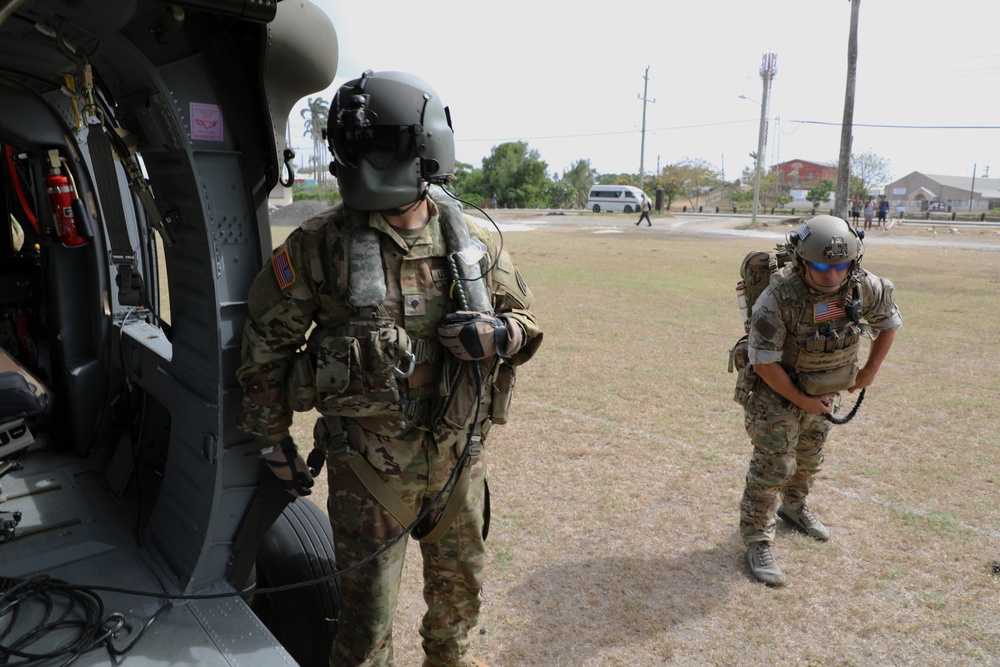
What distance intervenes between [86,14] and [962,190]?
10903 cm

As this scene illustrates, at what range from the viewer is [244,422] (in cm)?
234

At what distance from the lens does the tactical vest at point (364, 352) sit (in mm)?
2258

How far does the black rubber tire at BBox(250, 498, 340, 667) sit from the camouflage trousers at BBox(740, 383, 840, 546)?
2205 mm

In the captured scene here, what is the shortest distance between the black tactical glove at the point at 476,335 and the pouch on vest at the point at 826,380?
1979 millimetres

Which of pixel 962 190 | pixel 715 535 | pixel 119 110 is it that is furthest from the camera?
pixel 962 190

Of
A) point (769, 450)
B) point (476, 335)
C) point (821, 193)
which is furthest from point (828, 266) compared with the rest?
point (821, 193)

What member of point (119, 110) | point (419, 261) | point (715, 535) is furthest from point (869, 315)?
point (119, 110)

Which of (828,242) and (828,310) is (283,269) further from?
(828,310)

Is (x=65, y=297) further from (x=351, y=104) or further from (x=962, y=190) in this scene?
(x=962, y=190)

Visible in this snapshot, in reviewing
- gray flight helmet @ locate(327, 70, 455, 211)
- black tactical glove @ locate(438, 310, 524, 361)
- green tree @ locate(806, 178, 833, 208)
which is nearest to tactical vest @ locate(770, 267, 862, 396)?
black tactical glove @ locate(438, 310, 524, 361)

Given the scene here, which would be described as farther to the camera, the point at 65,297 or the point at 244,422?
the point at 65,297

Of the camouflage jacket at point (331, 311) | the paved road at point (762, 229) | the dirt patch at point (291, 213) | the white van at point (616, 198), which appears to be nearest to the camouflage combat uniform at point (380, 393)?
the camouflage jacket at point (331, 311)

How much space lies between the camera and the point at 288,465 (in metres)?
2.40

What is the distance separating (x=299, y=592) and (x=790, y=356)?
260cm
